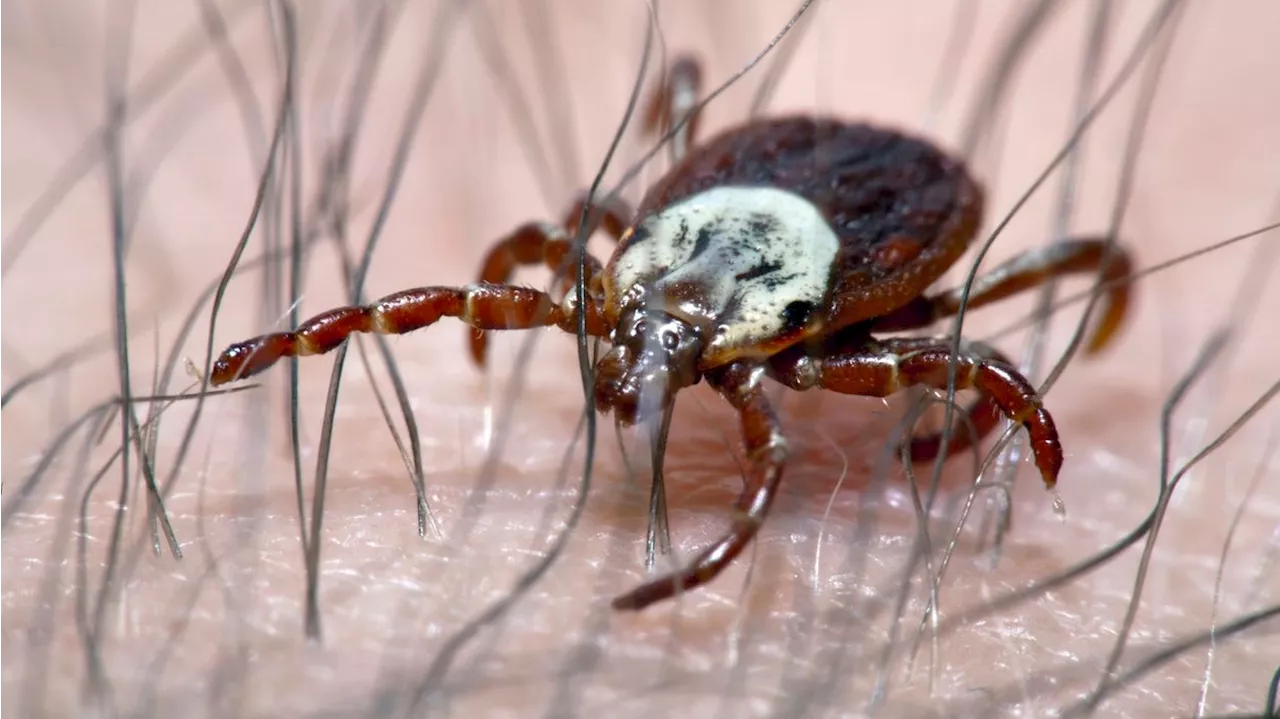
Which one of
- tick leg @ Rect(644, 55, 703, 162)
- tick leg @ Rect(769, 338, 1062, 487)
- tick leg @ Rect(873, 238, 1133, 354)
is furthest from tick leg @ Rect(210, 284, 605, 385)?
tick leg @ Rect(644, 55, 703, 162)

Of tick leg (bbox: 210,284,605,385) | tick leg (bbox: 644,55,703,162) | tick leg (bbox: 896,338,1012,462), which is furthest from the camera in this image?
tick leg (bbox: 644,55,703,162)

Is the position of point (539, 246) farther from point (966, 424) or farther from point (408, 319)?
point (966, 424)

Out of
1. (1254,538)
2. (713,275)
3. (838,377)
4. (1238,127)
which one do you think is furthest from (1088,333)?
(1238,127)

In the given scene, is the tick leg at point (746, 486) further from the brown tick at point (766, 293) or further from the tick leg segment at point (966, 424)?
the tick leg segment at point (966, 424)

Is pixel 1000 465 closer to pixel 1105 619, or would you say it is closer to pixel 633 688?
pixel 1105 619

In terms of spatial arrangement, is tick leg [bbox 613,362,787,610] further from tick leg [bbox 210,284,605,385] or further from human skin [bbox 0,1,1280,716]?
tick leg [bbox 210,284,605,385]
